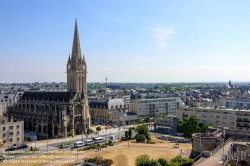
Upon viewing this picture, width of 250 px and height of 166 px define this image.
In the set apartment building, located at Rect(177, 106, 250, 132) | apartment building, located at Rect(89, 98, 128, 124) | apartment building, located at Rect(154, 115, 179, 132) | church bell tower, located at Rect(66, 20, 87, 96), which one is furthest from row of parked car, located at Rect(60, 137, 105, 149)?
apartment building, located at Rect(89, 98, 128, 124)

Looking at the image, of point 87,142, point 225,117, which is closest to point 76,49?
point 87,142

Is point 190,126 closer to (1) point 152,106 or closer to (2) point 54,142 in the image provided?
(2) point 54,142

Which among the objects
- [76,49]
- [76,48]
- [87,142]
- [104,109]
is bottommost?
[87,142]

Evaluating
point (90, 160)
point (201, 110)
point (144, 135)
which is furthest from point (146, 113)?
point (90, 160)

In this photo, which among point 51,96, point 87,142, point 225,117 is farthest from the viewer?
point 51,96

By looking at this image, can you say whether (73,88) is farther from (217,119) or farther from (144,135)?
(217,119)

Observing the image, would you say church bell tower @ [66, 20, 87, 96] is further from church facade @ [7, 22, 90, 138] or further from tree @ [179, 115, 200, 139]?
tree @ [179, 115, 200, 139]

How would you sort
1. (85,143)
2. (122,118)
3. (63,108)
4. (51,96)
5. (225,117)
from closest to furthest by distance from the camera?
(85,143), (225,117), (63,108), (51,96), (122,118)
